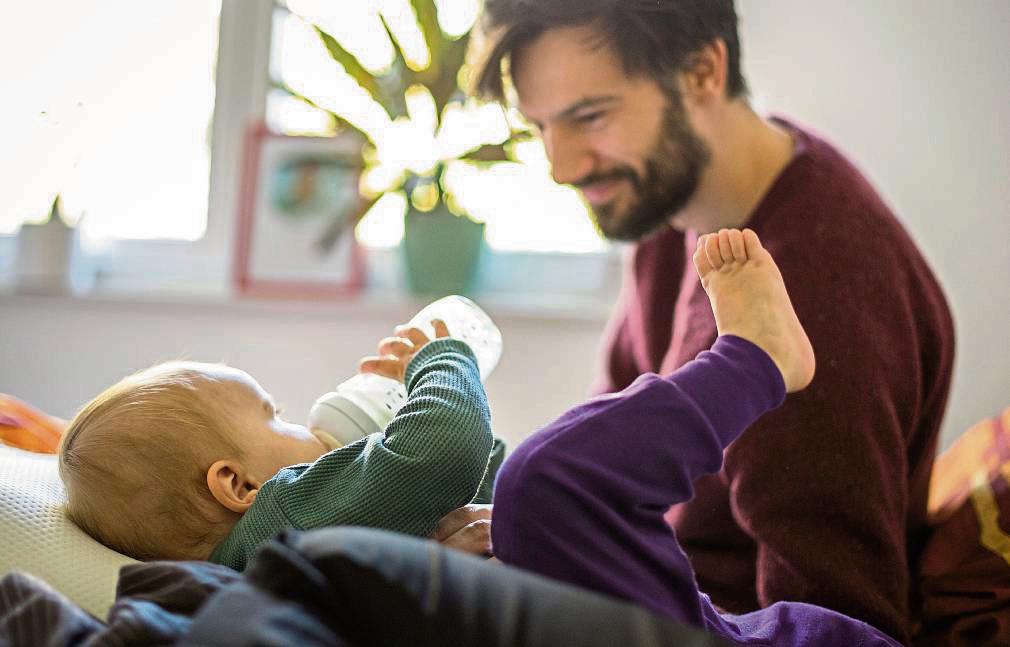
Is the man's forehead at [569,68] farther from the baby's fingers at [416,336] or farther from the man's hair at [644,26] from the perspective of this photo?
Answer: the baby's fingers at [416,336]

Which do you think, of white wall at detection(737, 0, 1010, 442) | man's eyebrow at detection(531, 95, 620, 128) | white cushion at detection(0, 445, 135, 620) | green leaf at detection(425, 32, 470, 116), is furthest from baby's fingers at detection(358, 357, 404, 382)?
green leaf at detection(425, 32, 470, 116)

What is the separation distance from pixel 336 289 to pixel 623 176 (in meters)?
0.92

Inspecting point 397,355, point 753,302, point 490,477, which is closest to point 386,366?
point 397,355

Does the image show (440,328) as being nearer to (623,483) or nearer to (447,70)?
(623,483)

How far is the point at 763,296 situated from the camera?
2.50 ft

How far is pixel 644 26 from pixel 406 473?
776 mm

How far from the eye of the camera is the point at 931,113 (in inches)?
65.5

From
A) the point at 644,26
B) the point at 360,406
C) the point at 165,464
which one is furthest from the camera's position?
the point at 644,26

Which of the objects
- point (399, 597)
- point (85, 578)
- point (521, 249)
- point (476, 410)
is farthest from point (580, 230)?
point (399, 597)

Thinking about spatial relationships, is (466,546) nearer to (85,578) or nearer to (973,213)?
(85,578)

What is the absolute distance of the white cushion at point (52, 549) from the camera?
0.75 m

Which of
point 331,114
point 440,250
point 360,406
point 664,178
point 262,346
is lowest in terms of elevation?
point 262,346

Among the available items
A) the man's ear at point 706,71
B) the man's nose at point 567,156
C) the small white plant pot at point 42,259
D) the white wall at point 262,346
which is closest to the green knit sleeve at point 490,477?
the man's nose at point 567,156

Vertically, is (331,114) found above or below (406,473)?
above
